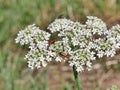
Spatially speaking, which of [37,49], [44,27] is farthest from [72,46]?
[44,27]

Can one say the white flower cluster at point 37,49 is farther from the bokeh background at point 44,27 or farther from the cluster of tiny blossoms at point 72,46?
the bokeh background at point 44,27

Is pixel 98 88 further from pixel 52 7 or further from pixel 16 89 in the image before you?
pixel 52 7

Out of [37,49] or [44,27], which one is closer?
[37,49]

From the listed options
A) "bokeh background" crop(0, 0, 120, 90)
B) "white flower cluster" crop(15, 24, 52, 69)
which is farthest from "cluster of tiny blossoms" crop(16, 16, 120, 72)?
"bokeh background" crop(0, 0, 120, 90)

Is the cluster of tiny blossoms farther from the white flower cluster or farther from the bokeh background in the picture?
the bokeh background

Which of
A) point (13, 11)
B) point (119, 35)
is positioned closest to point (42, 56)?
point (119, 35)

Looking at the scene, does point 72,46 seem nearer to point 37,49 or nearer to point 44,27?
point 37,49

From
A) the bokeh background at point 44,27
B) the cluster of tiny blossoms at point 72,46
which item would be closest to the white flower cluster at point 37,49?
the cluster of tiny blossoms at point 72,46
